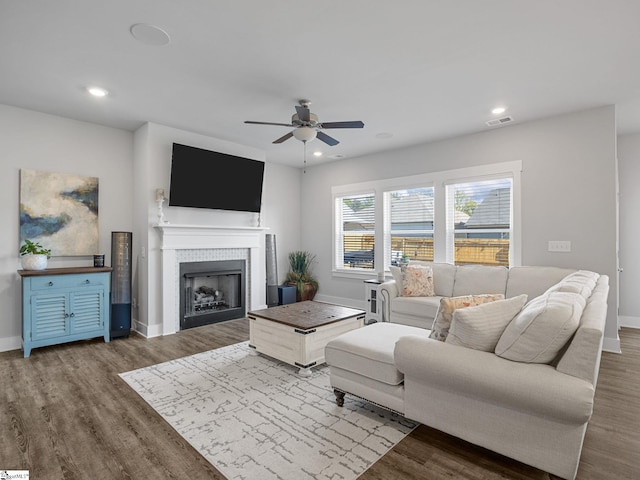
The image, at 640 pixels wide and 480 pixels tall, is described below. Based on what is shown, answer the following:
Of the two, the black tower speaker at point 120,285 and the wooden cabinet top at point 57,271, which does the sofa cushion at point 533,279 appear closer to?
the black tower speaker at point 120,285

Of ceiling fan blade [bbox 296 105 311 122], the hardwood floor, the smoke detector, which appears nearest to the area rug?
the hardwood floor

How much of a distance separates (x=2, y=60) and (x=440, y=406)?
444 cm

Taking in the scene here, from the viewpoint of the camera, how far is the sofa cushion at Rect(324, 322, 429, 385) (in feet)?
7.40

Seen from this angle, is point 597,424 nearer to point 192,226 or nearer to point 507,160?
point 507,160

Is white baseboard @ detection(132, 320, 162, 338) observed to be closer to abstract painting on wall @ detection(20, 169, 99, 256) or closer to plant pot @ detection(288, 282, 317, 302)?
abstract painting on wall @ detection(20, 169, 99, 256)

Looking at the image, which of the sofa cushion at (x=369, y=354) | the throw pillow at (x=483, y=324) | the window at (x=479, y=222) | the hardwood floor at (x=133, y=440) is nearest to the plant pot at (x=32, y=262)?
the hardwood floor at (x=133, y=440)

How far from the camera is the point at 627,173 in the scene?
5027 mm

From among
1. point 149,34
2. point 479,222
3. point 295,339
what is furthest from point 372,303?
point 149,34

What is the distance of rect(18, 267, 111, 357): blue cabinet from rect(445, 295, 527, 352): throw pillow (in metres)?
4.15

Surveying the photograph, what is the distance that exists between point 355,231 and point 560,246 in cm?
326

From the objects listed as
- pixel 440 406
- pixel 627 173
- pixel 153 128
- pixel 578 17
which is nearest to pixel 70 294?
pixel 153 128

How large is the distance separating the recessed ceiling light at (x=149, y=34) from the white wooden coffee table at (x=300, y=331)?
2.62 m

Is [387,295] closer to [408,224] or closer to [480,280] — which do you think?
[480,280]

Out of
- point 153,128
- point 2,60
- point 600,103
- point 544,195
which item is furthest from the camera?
point 153,128
